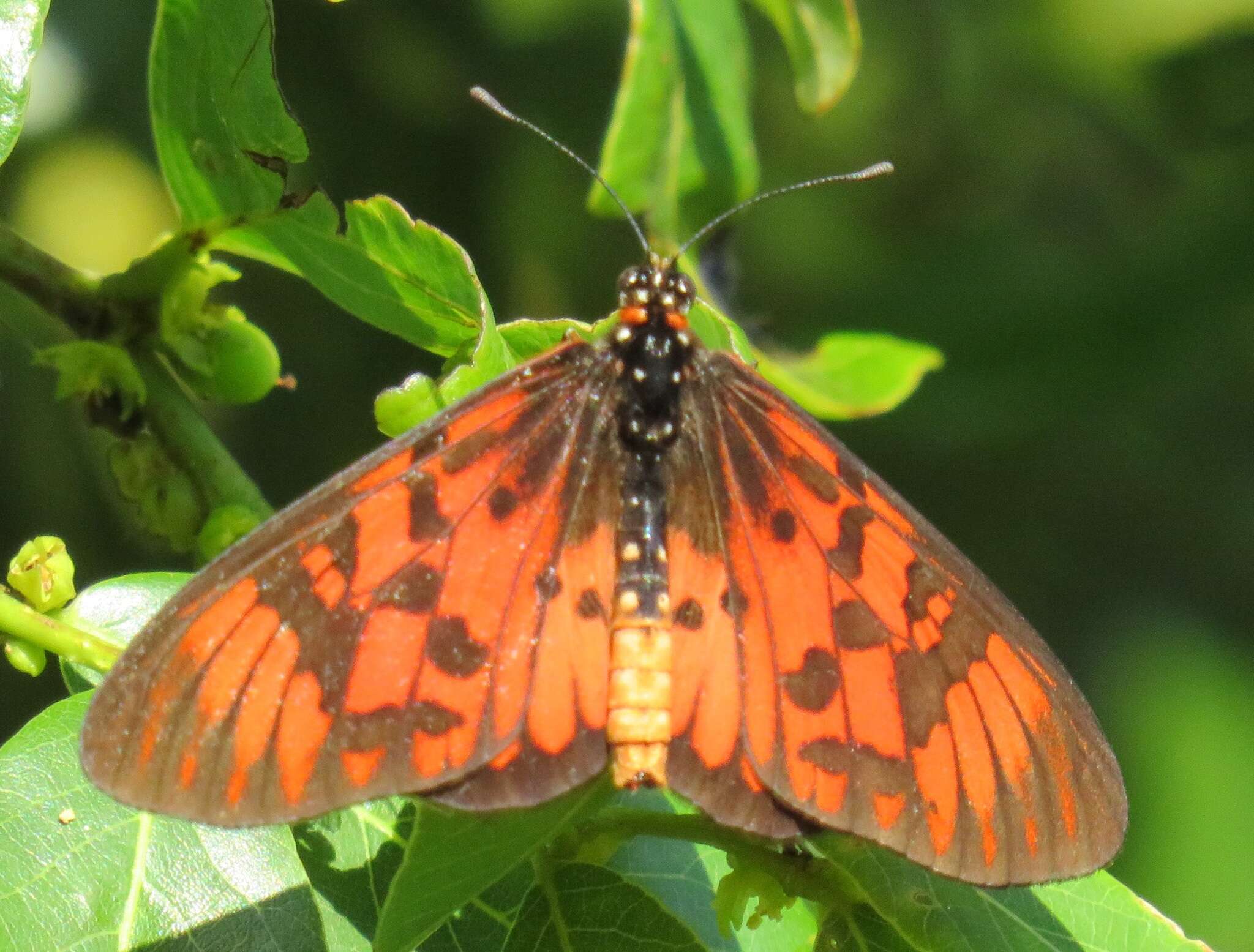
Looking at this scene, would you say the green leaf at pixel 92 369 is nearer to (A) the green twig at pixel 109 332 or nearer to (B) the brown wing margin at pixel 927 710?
(A) the green twig at pixel 109 332

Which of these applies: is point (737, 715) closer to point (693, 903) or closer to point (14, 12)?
point (693, 903)

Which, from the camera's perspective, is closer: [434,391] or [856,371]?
[434,391]

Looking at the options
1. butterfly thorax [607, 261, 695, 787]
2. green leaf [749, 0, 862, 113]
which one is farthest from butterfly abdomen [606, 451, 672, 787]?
green leaf [749, 0, 862, 113]

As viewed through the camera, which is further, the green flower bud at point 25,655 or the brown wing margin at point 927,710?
the green flower bud at point 25,655

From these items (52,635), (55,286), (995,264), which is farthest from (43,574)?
(995,264)

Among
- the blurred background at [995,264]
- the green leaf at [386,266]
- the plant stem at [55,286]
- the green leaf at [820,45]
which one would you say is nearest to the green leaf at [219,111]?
the green leaf at [386,266]

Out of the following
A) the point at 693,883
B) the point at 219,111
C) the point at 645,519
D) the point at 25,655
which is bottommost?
the point at 693,883

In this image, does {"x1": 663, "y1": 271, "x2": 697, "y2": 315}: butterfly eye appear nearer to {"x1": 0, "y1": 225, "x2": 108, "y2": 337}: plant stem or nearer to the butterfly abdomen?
the butterfly abdomen

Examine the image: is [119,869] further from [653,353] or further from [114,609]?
[653,353]
